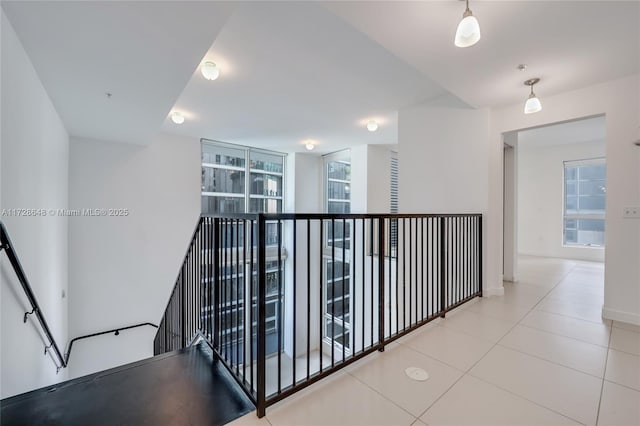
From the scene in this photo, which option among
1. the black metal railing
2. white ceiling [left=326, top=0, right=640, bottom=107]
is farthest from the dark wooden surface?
white ceiling [left=326, top=0, right=640, bottom=107]

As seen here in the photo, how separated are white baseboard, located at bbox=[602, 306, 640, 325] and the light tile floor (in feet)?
0.24

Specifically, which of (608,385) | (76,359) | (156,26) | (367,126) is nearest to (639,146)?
(608,385)

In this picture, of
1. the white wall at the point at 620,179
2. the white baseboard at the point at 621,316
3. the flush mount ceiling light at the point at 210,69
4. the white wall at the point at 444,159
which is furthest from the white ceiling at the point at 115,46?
the white baseboard at the point at 621,316

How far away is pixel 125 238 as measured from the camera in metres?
4.63

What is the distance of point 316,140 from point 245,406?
5042mm

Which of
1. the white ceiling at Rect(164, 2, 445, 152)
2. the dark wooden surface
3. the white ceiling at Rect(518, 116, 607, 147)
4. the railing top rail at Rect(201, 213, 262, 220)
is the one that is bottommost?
the dark wooden surface

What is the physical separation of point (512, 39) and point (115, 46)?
9.68ft

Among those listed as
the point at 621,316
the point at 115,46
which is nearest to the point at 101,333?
the point at 115,46

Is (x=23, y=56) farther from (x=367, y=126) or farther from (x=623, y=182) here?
(x=623, y=182)

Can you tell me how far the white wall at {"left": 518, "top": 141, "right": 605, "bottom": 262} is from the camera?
632cm

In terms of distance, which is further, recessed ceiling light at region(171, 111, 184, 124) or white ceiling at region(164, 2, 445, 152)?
recessed ceiling light at region(171, 111, 184, 124)

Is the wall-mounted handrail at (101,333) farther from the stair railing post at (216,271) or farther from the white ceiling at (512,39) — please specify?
the white ceiling at (512,39)

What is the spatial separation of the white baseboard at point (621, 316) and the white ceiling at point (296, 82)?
9.71 feet

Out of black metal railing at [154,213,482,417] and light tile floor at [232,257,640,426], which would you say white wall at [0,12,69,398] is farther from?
light tile floor at [232,257,640,426]
